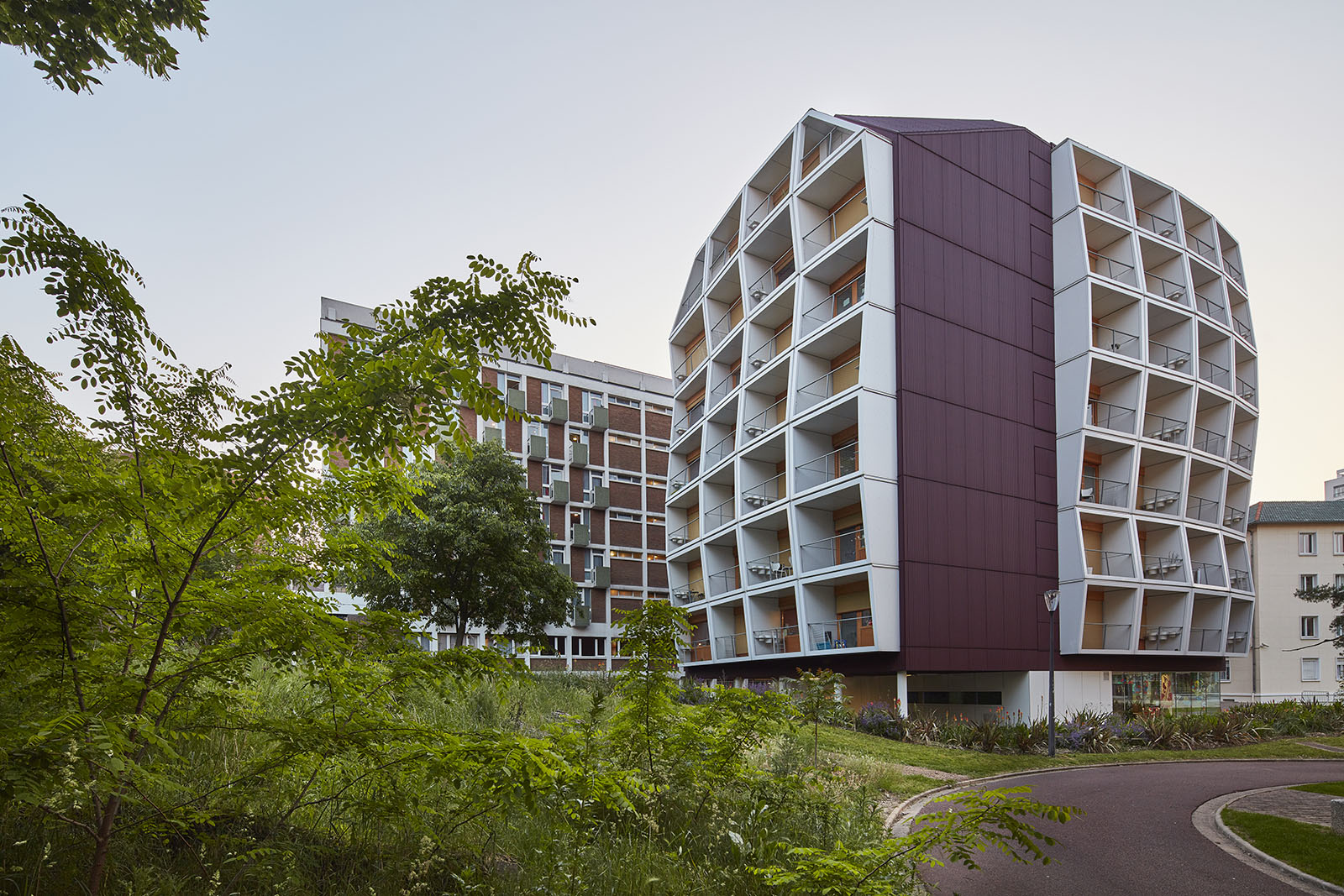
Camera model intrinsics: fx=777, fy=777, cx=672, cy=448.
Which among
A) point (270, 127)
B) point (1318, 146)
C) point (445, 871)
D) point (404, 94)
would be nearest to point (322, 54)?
point (270, 127)

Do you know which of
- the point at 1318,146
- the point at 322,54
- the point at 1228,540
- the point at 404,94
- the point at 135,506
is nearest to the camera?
the point at 135,506

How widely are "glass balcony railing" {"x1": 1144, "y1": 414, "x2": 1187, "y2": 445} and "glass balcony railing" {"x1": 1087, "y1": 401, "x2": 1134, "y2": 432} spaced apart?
5.22ft

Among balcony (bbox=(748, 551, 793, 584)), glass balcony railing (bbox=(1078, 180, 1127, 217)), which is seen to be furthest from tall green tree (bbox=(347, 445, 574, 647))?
glass balcony railing (bbox=(1078, 180, 1127, 217))

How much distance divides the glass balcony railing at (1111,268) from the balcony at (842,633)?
17.2m

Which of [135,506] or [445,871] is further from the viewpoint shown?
[445,871]

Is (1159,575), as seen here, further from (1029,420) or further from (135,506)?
(135,506)

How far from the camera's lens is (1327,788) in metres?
14.3

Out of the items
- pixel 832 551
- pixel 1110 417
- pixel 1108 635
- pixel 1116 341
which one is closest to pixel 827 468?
pixel 832 551

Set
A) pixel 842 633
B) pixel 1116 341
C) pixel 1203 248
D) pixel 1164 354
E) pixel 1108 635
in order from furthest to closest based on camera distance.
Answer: pixel 1203 248 < pixel 1164 354 < pixel 1116 341 < pixel 1108 635 < pixel 842 633

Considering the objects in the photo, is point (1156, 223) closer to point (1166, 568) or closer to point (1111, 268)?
point (1111, 268)

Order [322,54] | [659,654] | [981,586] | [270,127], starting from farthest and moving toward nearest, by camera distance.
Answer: [981,586], [270,127], [322,54], [659,654]

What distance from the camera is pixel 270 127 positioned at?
8.89 metres

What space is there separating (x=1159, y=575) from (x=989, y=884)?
85.6ft

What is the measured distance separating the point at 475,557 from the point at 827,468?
13771 millimetres
